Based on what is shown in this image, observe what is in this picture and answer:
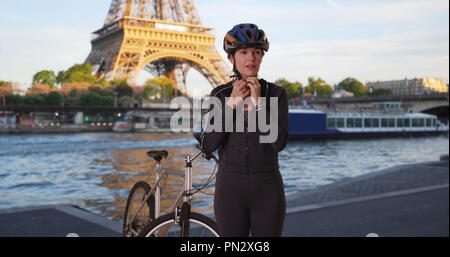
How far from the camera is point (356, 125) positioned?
4600 centimetres

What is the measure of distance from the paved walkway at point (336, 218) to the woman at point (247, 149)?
3.72 m

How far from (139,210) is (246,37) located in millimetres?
2221

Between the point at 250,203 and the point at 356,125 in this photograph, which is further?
the point at 356,125

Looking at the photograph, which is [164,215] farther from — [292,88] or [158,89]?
[292,88]

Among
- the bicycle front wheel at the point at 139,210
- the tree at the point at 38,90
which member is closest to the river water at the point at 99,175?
the bicycle front wheel at the point at 139,210

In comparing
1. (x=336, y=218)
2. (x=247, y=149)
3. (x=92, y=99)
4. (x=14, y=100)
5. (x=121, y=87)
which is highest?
(x=121, y=87)

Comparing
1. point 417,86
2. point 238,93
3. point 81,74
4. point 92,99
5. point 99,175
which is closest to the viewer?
point 238,93

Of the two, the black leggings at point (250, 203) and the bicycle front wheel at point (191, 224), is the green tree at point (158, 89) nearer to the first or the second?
the bicycle front wheel at point (191, 224)

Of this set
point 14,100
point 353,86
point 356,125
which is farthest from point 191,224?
point 353,86

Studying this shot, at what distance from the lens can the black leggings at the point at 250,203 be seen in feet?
7.82

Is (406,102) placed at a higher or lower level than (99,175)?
higher

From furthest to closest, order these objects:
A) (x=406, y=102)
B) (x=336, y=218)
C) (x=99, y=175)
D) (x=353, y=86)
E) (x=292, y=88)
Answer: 1. (x=353, y=86)
2. (x=292, y=88)
3. (x=406, y=102)
4. (x=99, y=175)
5. (x=336, y=218)
